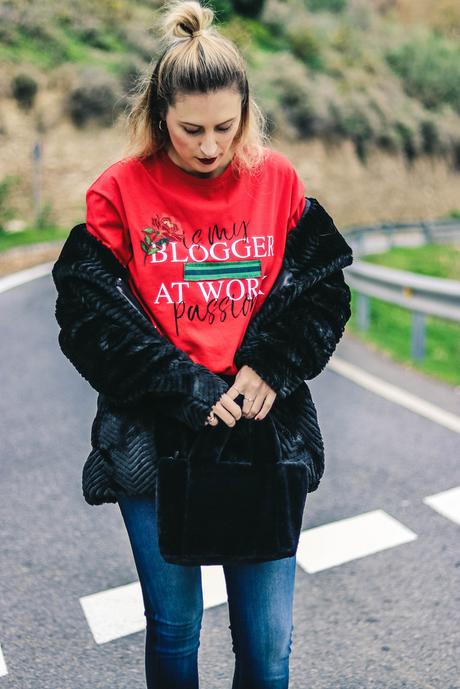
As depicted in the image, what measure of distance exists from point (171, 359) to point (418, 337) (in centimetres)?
587

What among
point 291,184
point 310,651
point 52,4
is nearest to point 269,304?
point 291,184

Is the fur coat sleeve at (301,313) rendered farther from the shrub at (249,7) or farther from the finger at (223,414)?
the shrub at (249,7)

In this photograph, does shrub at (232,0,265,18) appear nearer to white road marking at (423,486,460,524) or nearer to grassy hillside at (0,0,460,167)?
grassy hillside at (0,0,460,167)

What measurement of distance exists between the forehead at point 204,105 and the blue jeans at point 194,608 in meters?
0.94

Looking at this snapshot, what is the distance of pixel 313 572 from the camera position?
341 cm

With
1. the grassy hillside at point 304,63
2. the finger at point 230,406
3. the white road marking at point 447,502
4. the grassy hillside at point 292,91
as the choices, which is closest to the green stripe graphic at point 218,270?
the finger at point 230,406

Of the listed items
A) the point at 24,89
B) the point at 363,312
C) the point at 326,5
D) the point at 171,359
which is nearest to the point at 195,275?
the point at 171,359

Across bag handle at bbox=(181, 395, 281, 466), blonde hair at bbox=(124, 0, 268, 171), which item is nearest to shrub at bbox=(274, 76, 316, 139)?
blonde hair at bbox=(124, 0, 268, 171)

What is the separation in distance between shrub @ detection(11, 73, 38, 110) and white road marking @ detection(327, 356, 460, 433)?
72.4 ft

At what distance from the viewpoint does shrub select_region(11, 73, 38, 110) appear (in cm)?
2584

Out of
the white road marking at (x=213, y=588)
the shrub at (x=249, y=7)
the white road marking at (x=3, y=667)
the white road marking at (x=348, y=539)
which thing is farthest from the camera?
the shrub at (x=249, y=7)

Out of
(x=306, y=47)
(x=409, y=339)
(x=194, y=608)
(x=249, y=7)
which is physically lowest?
(x=409, y=339)

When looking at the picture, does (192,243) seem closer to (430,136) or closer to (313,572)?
(313,572)

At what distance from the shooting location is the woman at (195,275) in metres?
1.82
